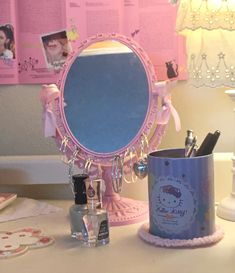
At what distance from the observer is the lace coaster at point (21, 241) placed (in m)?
0.70

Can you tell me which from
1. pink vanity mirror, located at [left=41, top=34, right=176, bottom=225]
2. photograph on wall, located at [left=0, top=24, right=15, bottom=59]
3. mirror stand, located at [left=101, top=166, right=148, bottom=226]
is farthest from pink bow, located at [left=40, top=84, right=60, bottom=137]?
photograph on wall, located at [left=0, top=24, right=15, bottom=59]

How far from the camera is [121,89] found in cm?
88

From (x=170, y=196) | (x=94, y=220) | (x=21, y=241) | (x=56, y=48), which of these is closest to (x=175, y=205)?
(x=170, y=196)

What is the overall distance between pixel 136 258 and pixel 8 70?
528mm

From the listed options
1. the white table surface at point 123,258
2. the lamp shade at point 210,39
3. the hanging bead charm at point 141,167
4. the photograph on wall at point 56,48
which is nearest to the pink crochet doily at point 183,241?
the white table surface at point 123,258

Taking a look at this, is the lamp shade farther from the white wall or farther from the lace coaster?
the lace coaster

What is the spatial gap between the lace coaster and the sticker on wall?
170 mm

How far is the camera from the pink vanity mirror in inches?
34.3

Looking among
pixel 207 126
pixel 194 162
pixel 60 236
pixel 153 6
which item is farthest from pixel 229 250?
pixel 153 6

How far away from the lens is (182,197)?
73 cm

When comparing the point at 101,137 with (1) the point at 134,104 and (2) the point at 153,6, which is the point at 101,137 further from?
(2) the point at 153,6

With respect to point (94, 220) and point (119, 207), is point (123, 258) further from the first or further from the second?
point (119, 207)

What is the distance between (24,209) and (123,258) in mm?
306

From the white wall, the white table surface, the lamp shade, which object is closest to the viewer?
the white table surface
